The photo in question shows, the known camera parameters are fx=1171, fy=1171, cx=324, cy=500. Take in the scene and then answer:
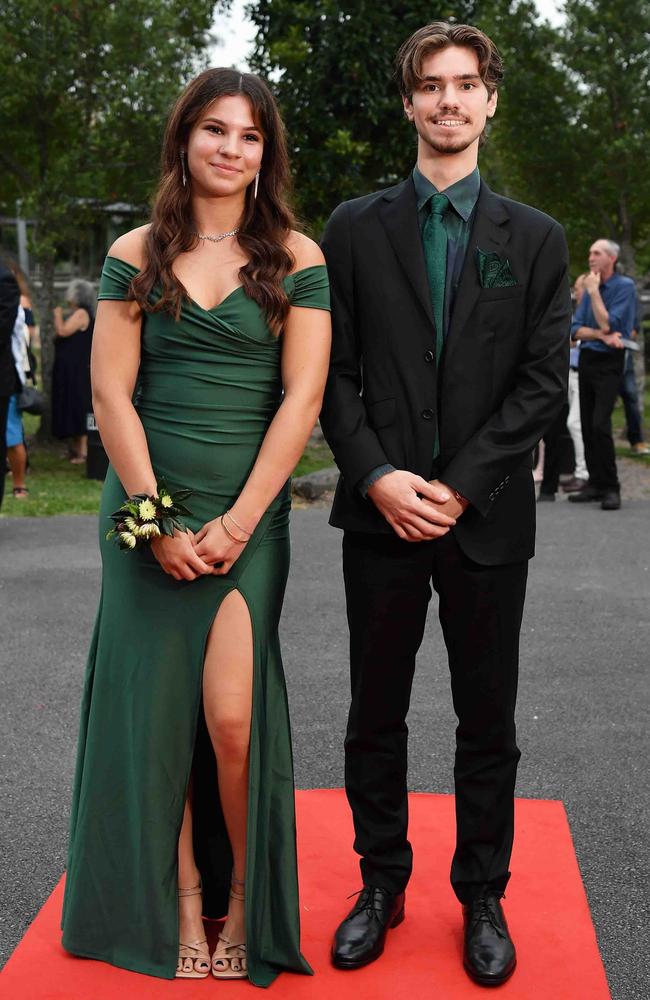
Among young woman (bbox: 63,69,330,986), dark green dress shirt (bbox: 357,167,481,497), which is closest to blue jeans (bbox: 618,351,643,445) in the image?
dark green dress shirt (bbox: 357,167,481,497)

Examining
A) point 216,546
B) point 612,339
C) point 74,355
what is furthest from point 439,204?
point 74,355

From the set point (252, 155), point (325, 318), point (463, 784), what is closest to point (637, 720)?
point (463, 784)

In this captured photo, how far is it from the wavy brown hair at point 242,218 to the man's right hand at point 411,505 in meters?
0.48

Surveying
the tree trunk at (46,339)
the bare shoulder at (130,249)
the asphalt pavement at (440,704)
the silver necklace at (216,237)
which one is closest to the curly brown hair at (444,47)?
the silver necklace at (216,237)

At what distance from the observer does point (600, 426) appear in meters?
10.0

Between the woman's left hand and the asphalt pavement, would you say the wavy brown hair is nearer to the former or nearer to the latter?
the woman's left hand

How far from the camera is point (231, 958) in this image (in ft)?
9.98

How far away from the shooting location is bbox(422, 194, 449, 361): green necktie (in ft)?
9.91

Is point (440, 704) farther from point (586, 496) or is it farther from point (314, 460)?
point (314, 460)

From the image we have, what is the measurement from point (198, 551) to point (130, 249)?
0.77 metres

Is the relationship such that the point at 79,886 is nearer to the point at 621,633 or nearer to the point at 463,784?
the point at 463,784

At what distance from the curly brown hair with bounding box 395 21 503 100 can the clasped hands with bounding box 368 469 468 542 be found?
3.27 feet

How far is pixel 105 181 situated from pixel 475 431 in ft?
40.1

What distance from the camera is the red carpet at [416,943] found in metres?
2.94
